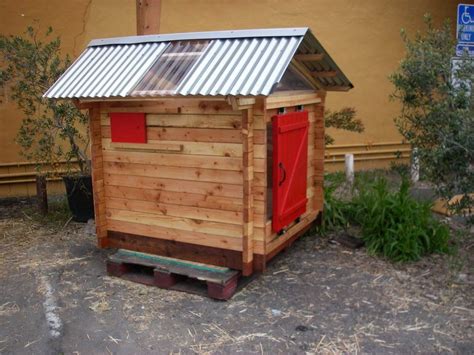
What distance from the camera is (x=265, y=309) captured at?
14.6 feet

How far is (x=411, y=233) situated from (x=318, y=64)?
2115mm

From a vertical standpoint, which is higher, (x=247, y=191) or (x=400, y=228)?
(x=247, y=191)

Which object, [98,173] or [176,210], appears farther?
[98,173]

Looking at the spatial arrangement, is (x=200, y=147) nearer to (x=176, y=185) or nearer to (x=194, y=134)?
(x=194, y=134)

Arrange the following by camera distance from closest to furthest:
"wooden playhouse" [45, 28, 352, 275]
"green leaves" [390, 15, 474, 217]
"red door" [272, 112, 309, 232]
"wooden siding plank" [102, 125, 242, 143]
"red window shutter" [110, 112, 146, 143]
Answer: "green leaves" [390, 15, 474, 217]
"wooden playhouse" [45, 28, 352, 275]
"wooden siding plank" [102, 125, 242, 143]
"red door" [272, 112, 309, 232]
"red window shutter" [110, 112, 146, 143]

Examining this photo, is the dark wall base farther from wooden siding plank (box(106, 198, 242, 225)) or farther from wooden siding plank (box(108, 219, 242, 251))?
wooden siding plank (box(106, 198, 242, 225))

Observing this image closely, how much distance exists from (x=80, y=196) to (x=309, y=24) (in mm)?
5283

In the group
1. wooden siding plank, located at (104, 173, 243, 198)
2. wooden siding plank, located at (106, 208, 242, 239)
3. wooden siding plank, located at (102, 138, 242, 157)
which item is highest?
wooden siding plank, located at (102, 138, 242, 157)

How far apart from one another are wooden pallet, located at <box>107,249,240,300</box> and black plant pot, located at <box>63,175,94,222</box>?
1933 millimetres

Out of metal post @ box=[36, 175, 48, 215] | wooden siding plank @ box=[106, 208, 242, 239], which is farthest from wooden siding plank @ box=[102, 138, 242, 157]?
metal post @ box=[36, 175, 48, 215]

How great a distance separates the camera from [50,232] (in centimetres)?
675

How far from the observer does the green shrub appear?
18.1 ft

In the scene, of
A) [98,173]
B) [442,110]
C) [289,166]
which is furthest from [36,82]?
[442,110]

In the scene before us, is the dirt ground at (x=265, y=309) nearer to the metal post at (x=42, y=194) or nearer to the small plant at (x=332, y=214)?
the small plant at (x=332, y=214)
